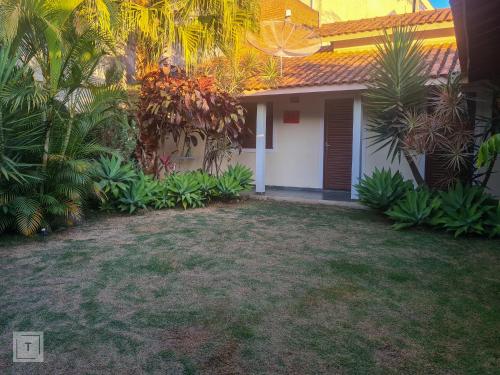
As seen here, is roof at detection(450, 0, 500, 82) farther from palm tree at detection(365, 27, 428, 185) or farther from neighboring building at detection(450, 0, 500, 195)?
palm tree at detection(365, 27, 428, 185)

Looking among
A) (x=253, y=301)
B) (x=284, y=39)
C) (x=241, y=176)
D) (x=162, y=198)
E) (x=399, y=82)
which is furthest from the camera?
(x=284, y=39)

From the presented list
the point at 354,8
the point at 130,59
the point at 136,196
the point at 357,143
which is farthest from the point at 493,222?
the point at 354,8

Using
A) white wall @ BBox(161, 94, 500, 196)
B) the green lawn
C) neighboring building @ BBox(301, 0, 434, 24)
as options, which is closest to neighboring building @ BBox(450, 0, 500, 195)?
the green lawn

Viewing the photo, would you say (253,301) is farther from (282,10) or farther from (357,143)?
(282,10)

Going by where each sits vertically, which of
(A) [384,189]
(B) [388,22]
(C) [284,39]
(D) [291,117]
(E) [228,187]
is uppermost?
(B) [388,22]

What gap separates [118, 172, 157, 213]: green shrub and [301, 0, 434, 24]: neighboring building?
41.2ft

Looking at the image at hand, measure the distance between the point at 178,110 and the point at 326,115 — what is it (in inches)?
165

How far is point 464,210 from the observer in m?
7.09

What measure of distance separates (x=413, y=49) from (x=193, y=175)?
506 cm

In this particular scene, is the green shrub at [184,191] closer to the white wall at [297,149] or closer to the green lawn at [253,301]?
the green lawn at [253,301]

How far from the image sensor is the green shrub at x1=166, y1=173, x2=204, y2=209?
931 centimetres

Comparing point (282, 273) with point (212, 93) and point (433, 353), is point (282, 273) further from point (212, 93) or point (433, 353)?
point (212, 93)

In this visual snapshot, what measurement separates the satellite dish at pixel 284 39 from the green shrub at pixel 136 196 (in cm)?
460

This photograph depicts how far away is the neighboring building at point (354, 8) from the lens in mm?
18859
